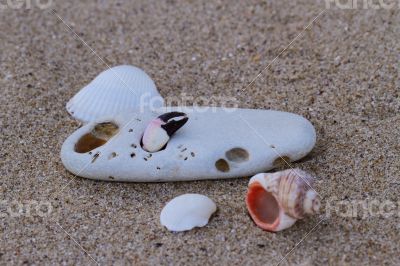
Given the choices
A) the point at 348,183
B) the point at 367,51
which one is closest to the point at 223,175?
the point at 348,183

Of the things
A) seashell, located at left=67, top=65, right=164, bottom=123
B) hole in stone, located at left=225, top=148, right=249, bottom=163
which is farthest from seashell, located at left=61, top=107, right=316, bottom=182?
seashell, located at left=67, top=65, right=164, bottom=123

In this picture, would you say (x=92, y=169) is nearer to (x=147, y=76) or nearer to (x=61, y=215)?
(x=61, y=215)

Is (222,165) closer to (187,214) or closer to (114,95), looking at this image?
(187,214)

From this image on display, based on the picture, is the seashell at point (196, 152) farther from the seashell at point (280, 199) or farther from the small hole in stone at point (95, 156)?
the seashell at point (280, 199)

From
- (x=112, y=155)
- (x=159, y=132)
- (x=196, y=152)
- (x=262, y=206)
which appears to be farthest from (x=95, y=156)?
(x=262, y=206)

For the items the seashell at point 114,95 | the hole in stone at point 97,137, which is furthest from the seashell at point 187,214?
the seashell at point 114,95

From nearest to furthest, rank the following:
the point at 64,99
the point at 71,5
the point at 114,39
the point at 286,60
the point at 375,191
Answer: the point at 375,191 → the point at 64,99 → the point at 286,60 → the point at 114,39 → the point at 71,5

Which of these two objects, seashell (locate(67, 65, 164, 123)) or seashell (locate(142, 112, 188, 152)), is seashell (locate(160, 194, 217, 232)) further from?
seashell (locate(67, 65, 164, 123))
